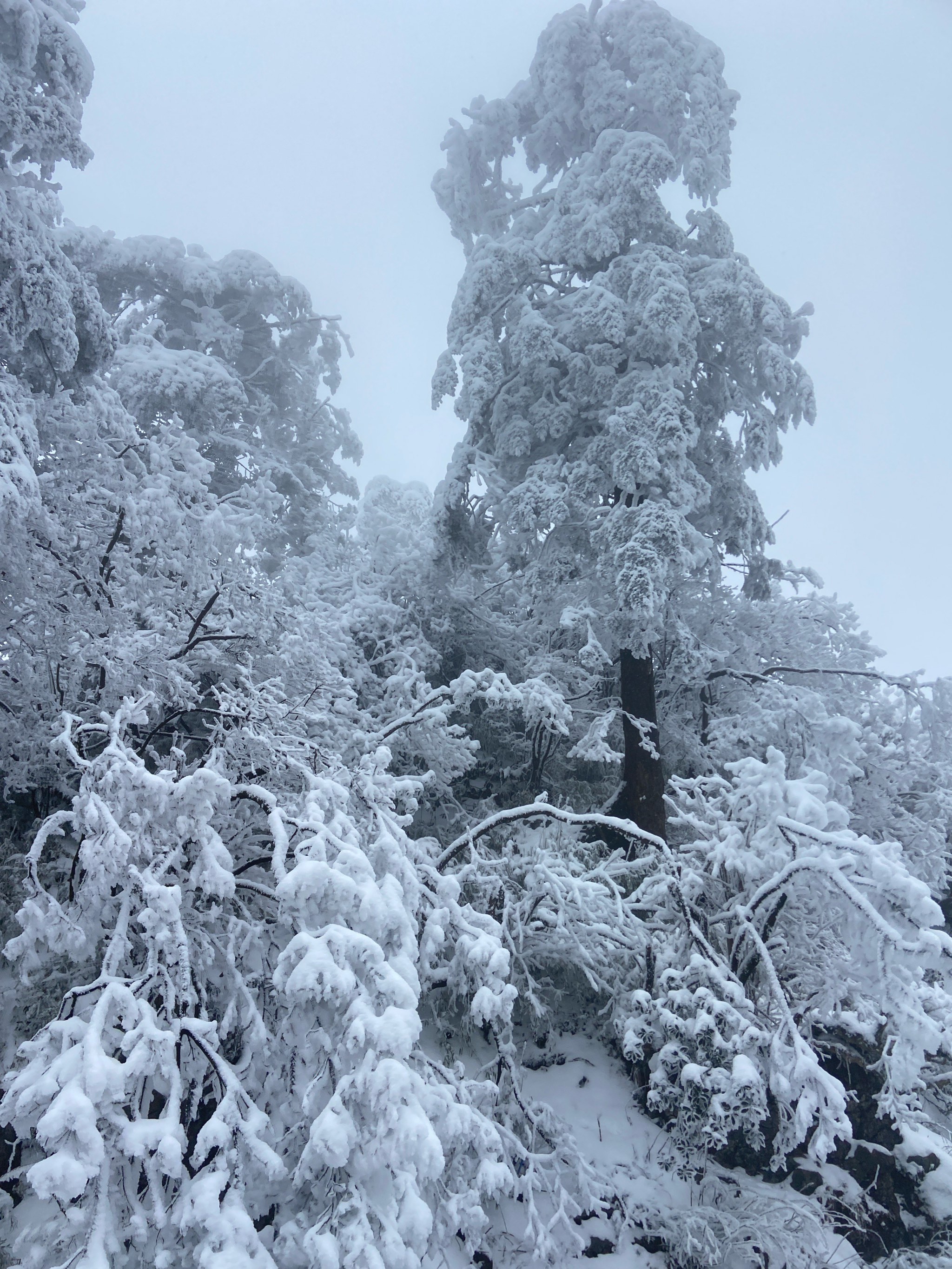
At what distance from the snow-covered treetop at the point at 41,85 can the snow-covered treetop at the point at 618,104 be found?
6.59 meters

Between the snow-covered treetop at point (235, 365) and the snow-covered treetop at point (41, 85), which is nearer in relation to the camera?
the snow-covered treetop at point (41, 85)

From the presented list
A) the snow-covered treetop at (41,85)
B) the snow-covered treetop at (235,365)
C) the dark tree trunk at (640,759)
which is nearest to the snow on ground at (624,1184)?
the dark tree trunk at (640,759)

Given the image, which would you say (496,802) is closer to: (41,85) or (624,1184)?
(624,1184)

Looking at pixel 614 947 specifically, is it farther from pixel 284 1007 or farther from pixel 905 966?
pixel 284 1007

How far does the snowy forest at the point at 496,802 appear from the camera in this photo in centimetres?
333

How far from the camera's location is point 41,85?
23.0 feet

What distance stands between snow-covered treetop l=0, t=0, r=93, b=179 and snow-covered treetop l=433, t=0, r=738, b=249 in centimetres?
659

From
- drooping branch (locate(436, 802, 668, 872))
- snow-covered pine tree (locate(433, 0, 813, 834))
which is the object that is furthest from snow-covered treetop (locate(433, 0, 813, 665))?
drooping branch (locate(436, 802, 668, 872))

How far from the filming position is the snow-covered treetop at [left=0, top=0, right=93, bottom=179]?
21.4ft

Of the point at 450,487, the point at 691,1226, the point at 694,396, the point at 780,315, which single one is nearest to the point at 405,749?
the point at 450,487

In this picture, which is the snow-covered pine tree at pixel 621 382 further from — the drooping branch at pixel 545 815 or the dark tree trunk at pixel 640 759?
the drooping branch at pixel 545 815

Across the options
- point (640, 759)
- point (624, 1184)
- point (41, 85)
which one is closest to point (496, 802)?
point (640, 759)

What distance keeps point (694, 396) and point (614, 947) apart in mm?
7857

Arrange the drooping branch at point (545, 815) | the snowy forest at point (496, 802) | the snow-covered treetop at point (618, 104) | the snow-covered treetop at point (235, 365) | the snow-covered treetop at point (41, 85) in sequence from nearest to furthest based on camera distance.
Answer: the snowy forest at point (496, 802), the drooping branch at point (545, 815), the snow-covered treetop at point (41, 85), the snow-covered treetop at point (618, 104), the snow-covered treetop at point (235, 365)
